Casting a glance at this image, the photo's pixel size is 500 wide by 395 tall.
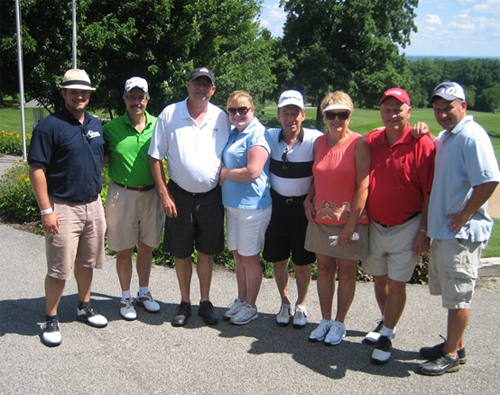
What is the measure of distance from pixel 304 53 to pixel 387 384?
117 feet

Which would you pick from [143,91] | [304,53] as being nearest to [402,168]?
[143,91]

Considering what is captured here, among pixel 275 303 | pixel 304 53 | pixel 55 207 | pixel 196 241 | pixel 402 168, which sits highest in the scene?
pixel 304 53

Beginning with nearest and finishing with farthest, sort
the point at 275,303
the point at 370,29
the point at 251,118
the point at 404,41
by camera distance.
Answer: the point at 251,118 → the point at 275,303 → the point at 370,29 → the point at 404,41

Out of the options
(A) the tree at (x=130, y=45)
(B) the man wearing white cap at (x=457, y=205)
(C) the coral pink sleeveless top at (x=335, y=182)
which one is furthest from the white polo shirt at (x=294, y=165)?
(A) the tree at (x=130, y=45)

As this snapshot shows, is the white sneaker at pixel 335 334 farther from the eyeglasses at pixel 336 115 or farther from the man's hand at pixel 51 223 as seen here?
the man's hand at pixel 51 223

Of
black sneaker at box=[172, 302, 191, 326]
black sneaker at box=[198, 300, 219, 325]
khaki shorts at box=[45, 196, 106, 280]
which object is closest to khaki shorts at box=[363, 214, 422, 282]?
black sneaker at box=[198, 300, 219, 325]

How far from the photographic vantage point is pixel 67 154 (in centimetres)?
379

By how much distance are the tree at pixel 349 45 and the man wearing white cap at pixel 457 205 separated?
108ft

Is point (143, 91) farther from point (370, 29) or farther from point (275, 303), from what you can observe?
point (370, 29)

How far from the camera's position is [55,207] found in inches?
152

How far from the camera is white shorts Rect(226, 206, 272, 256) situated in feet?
13.5

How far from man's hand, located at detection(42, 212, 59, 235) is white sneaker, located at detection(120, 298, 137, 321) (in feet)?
3.37

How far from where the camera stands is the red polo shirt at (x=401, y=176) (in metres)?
3.49

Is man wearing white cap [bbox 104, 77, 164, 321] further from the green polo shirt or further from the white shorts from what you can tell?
the white shorts
